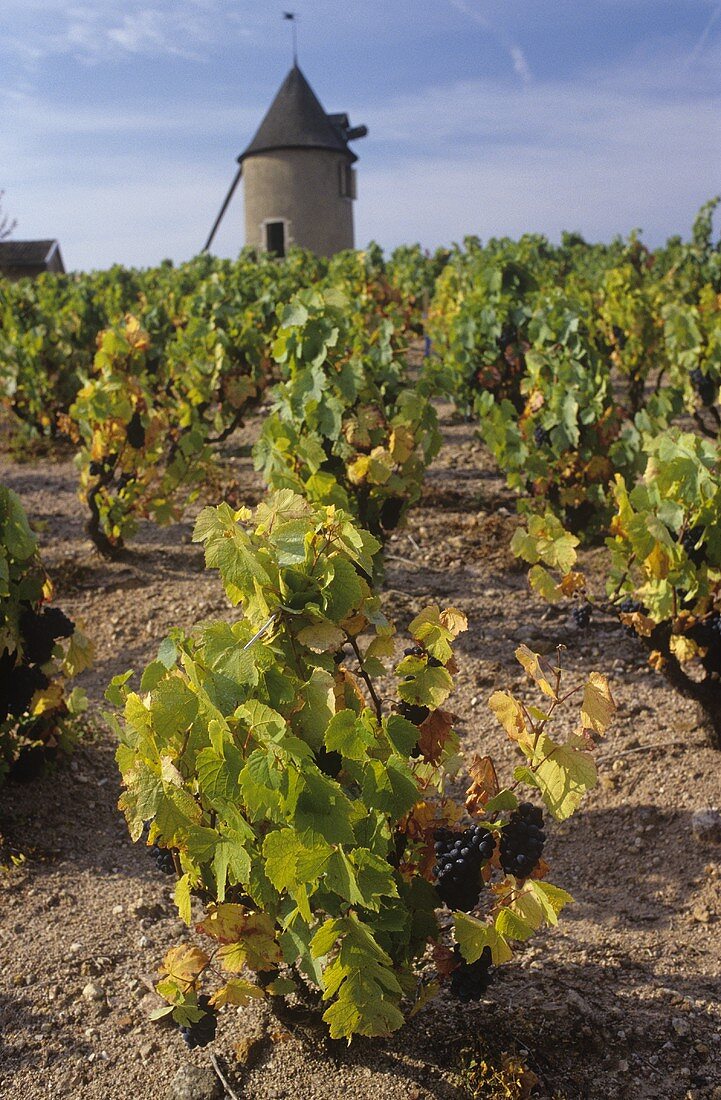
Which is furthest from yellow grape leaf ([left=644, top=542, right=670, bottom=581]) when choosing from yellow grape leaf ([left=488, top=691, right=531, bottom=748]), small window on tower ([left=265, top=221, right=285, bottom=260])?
small window on tower ([left=265, top=221, right=285, bottom=260])

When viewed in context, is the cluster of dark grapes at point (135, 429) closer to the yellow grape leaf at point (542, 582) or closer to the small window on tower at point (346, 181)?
the yellow grape leaf at point (542, 582)

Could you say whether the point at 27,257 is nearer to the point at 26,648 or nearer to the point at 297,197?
the point at 297,197

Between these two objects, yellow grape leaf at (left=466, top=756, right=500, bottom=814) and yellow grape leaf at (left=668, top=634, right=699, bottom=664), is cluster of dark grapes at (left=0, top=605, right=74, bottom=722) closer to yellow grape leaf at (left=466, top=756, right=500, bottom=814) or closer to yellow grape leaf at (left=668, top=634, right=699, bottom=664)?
yellow grape leaf at (left=466, top=756, right=500, bottom=814)

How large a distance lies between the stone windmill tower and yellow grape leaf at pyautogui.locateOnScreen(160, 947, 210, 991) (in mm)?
28993

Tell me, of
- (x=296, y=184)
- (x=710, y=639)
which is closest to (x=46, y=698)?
(x=710, y=639)

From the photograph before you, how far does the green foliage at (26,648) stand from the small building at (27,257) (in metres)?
35.7

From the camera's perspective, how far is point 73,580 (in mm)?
5980

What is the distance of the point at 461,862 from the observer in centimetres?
203

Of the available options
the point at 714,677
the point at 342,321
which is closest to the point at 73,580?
the point at 342,321

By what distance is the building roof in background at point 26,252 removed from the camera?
36.5 meters

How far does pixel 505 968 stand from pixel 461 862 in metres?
0.88

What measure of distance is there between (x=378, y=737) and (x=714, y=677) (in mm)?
2130

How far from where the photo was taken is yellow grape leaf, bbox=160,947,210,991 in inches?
83.8

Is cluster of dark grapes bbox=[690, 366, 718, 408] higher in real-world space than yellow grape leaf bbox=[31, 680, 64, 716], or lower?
higher
